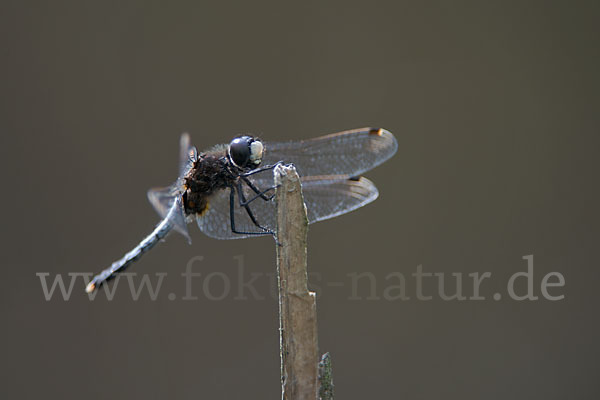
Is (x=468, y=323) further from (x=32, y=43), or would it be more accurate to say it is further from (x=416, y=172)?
(x=32, y=43)

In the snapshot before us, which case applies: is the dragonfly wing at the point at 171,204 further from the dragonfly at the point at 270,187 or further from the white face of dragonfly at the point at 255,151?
the white face of dragonfly at the point at 255,151

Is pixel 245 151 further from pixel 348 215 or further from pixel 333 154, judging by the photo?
pixel 348 215

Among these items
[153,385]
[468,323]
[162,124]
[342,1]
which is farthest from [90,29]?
[468,323]

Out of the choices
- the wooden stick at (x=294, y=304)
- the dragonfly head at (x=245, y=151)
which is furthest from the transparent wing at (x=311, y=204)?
the wooden stick at (x=294, y=304)

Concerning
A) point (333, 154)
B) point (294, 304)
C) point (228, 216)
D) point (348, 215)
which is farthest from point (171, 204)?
point (348, 215)

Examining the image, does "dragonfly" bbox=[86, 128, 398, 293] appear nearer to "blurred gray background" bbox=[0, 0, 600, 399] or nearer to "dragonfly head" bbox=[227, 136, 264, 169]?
"dragonfly head" bbox=[227, 136, 264, 169]

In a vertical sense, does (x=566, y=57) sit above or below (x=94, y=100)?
above

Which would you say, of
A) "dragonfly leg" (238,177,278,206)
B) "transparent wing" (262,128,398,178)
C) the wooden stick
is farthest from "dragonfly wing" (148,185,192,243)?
the wooden stick

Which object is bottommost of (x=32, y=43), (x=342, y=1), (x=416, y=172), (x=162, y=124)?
(x=416, y=172)
